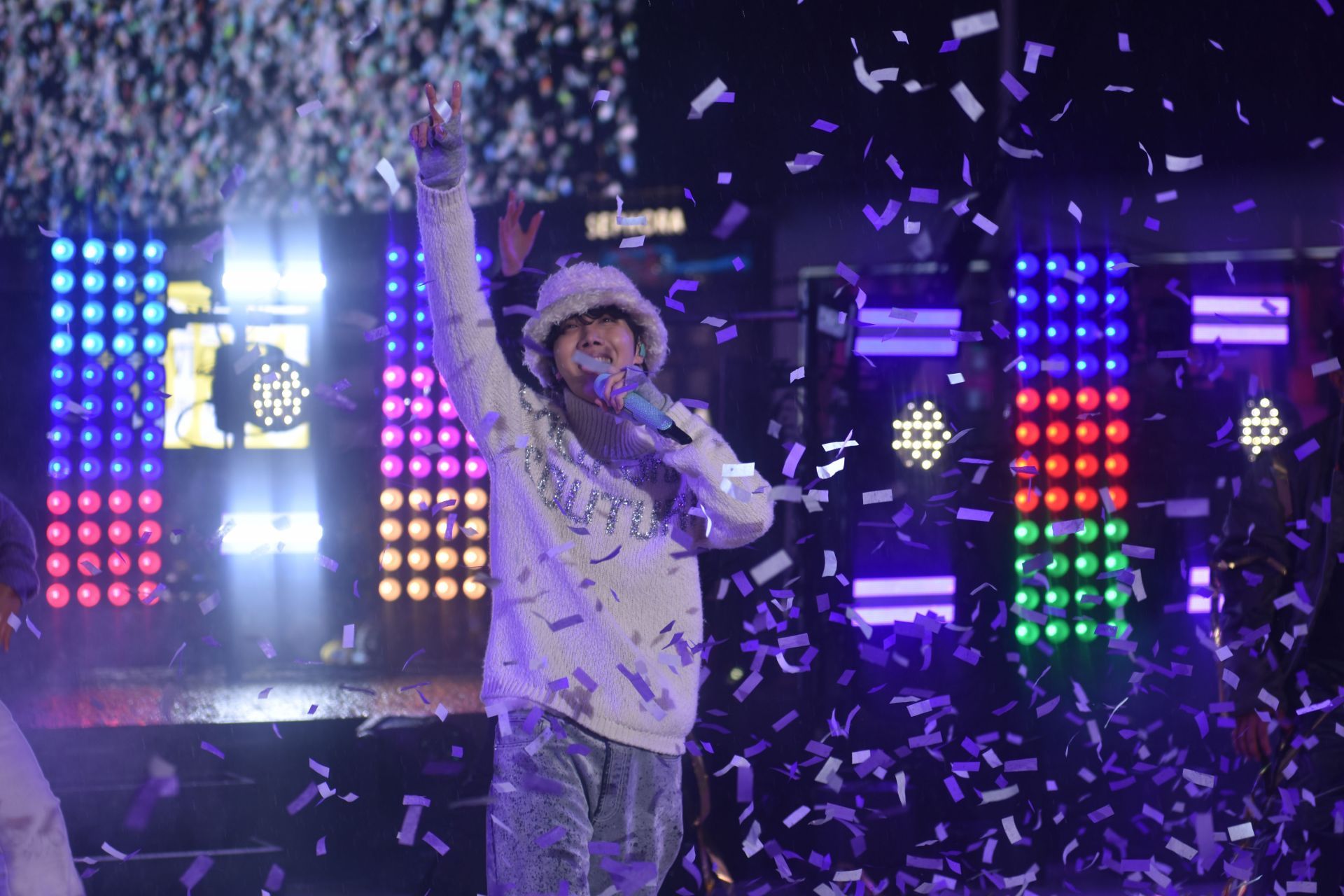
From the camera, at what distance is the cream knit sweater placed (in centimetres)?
179

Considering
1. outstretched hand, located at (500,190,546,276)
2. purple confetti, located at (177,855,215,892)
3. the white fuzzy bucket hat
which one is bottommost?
purple confetti, located at (177,855,215,892)

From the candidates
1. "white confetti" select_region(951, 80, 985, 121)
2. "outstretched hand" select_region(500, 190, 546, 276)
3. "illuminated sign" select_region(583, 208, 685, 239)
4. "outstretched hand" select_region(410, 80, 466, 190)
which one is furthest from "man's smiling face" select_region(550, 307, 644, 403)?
"white confetti" select_region(951, 80, 985, 121)

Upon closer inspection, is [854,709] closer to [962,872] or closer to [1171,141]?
[962,872]

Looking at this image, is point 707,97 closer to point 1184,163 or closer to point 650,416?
point 1184,163

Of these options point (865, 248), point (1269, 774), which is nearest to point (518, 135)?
point (865, 248)

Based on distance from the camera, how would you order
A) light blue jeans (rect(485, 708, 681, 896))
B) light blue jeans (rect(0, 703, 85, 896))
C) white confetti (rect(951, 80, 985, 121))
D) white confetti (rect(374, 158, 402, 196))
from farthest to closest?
1. white confetti (rect(951, 80, 985, 121))
2. white confetti (rect(374, 158, 402, 196))
3. light blue jeans (rect(0, 703, 85, 896))
4. light blue jeans (rect(485, 708, 681, 896))

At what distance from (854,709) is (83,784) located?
2326 millimetres

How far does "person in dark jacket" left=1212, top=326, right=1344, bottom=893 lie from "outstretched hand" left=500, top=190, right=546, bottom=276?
1.97 m

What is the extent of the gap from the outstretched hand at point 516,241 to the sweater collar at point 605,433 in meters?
1.17

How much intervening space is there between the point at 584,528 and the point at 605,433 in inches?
6.6

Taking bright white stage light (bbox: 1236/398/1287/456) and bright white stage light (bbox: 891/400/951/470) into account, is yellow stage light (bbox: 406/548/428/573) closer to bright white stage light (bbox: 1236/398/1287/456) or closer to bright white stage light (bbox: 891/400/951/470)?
bright white stage light (bbox: 891/400/951/470)

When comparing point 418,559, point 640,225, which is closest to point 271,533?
point 418,559

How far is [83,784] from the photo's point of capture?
10.8ft

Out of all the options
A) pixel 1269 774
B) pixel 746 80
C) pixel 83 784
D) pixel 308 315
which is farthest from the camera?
pixel 746 80
